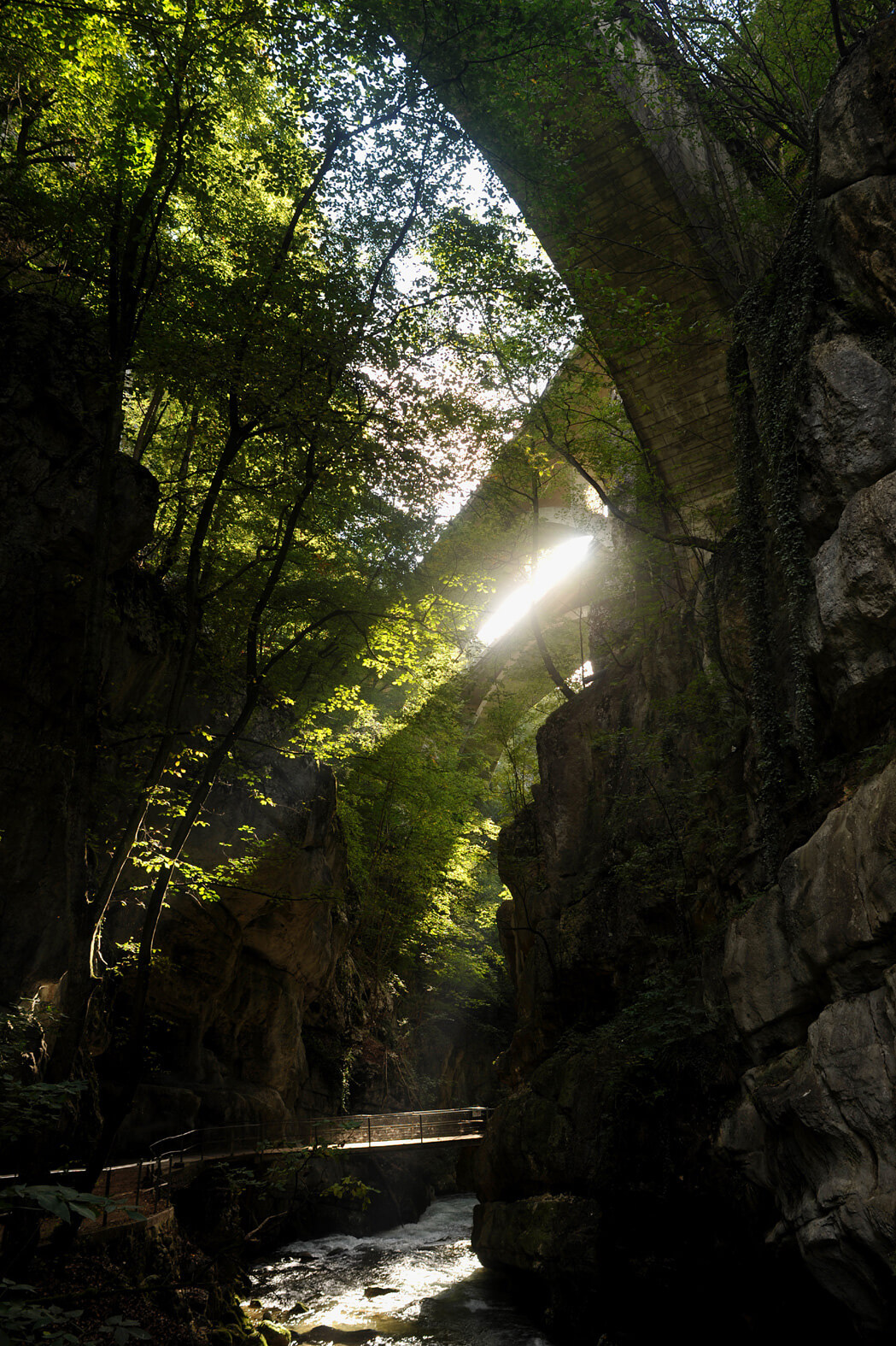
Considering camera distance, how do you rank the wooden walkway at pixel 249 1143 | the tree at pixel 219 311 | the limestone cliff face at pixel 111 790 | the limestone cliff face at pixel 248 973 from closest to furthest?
1. the tree at pixel 219 311
2. the wooden walkway at pixel 249 1143
3. the limestone cliff face at pixel 111 790
4. the limestone cliff face at pixel 248 973

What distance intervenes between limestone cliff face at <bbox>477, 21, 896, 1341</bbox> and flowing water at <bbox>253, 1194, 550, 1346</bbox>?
0.74m

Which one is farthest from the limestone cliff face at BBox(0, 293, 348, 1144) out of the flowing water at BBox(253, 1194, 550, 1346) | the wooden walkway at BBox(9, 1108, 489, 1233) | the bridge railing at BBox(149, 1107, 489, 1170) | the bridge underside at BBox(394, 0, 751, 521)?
the bridge underside at BBox(394, 0, 751, 521)

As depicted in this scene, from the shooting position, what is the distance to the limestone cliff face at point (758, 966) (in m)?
6.47

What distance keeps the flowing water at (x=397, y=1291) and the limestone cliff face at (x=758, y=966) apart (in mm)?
740

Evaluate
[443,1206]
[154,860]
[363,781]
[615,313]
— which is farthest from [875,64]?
[443,1206]

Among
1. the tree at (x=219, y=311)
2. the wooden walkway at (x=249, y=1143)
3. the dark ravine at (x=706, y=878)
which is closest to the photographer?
the dark ravine at (x=706, y=878)

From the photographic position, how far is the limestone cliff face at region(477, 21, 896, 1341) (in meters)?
6.47

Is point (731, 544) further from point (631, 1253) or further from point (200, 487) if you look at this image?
point (631, 1253)

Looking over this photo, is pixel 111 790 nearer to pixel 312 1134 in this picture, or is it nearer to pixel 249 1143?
pixel 312 1134

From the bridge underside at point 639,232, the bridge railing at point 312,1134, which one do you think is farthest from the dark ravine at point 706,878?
the bridge underside at point 639,232

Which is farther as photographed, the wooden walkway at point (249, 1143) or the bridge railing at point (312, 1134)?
the bridge railing at point (312, 1134)

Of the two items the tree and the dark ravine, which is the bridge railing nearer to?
the dark ravine

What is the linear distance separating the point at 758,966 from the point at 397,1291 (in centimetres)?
905

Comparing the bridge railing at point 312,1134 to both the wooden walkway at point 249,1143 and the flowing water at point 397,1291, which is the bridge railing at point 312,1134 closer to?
the wooden walkway at point 249,1143
